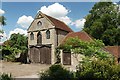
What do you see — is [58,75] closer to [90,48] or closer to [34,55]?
[90,48]

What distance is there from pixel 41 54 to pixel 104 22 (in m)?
7.62

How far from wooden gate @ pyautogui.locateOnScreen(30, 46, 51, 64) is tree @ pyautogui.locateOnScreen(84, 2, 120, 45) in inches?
211

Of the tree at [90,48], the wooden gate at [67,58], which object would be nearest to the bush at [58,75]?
the tree at [90,48]

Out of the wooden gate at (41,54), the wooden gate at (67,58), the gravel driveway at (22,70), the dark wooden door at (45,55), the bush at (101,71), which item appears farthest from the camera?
the wooden gate at (41,54)

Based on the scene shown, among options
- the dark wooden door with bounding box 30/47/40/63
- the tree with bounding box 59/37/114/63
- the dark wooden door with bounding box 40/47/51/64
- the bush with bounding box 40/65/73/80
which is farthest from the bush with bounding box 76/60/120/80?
the dark wooden door with bounding box 30/47/40/63

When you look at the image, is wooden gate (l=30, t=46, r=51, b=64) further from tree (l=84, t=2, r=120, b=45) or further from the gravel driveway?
tree (l=84, t=2, r=120, b=45)

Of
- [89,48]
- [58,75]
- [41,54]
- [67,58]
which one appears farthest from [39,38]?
[58,75]

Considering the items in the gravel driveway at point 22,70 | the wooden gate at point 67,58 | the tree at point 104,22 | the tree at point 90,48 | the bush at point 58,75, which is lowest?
the gravel driveway at point 22,70

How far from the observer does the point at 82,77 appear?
9570 mm

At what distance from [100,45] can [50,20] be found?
27.6 ft

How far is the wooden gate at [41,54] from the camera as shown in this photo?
23141mm

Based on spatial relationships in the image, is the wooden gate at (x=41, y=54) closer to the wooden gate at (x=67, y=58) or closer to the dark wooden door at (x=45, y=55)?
the dark wooden door at (x=45, y=55)

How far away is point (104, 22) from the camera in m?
24.4

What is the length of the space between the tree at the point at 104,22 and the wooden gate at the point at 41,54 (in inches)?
211
